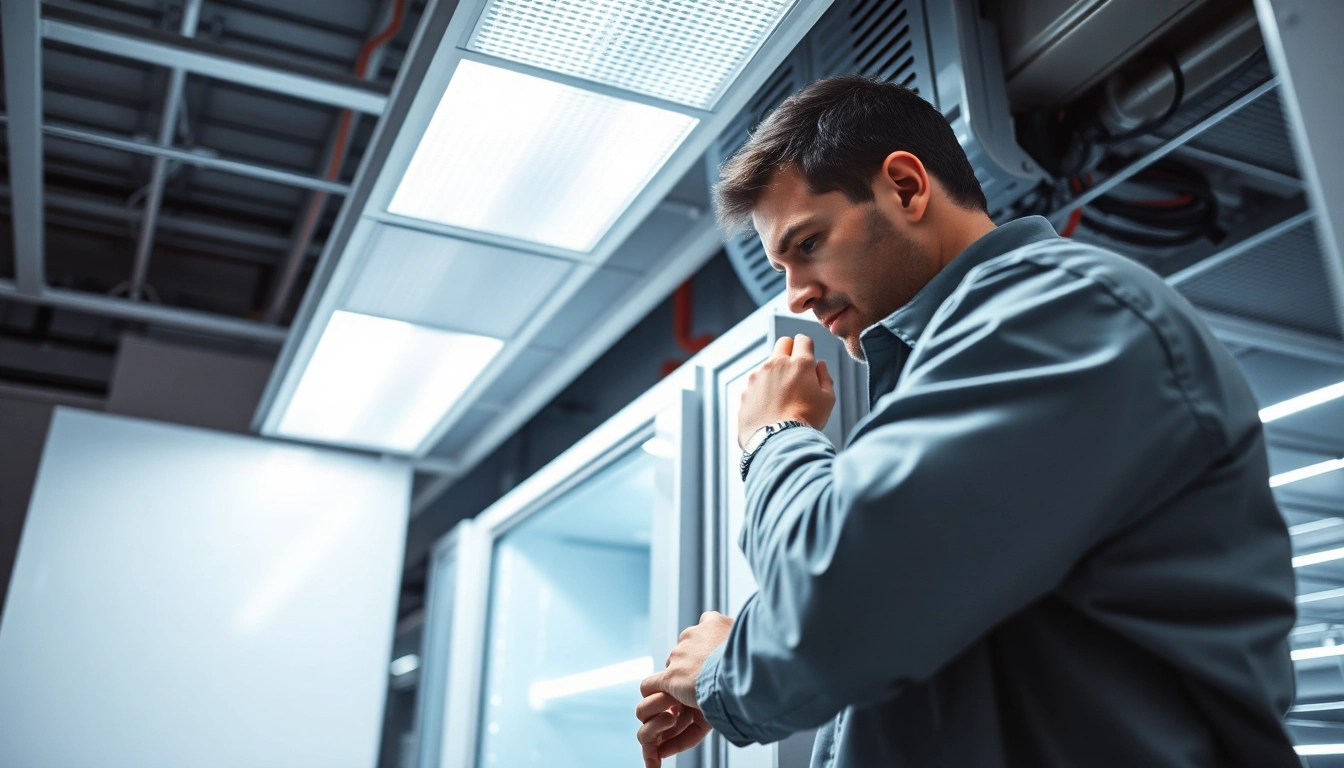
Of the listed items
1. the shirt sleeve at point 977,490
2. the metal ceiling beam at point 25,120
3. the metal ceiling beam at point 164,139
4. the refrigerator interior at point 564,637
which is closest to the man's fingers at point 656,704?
the shirt sleeve at point 977,490

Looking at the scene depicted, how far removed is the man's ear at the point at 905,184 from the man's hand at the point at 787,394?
13 cm

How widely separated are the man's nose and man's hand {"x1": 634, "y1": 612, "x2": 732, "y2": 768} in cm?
26

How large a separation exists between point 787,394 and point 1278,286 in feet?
5.28

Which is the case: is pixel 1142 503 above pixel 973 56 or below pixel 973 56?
below

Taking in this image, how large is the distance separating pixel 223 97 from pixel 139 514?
1.09 metres

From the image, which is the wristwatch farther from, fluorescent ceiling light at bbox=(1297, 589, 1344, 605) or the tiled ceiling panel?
the tiled ceiling panel

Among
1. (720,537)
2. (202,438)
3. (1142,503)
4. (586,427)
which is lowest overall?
(1142,503)

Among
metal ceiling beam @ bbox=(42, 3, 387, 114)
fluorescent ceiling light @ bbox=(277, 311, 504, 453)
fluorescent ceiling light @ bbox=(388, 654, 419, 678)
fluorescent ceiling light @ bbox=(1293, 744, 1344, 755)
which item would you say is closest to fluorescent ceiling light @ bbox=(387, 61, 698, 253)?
metal ceiling beam @ bbox=(42, 3, 387, 114)

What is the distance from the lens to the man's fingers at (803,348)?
2.69 ft

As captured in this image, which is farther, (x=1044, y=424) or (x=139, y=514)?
(x=139, y=514)

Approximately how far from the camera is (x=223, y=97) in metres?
2.69

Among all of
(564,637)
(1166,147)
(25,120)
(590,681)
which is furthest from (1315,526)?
(25,120)

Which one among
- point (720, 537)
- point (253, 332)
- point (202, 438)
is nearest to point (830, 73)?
point (720, 537)

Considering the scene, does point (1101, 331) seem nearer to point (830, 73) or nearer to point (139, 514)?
point (830, 73)
